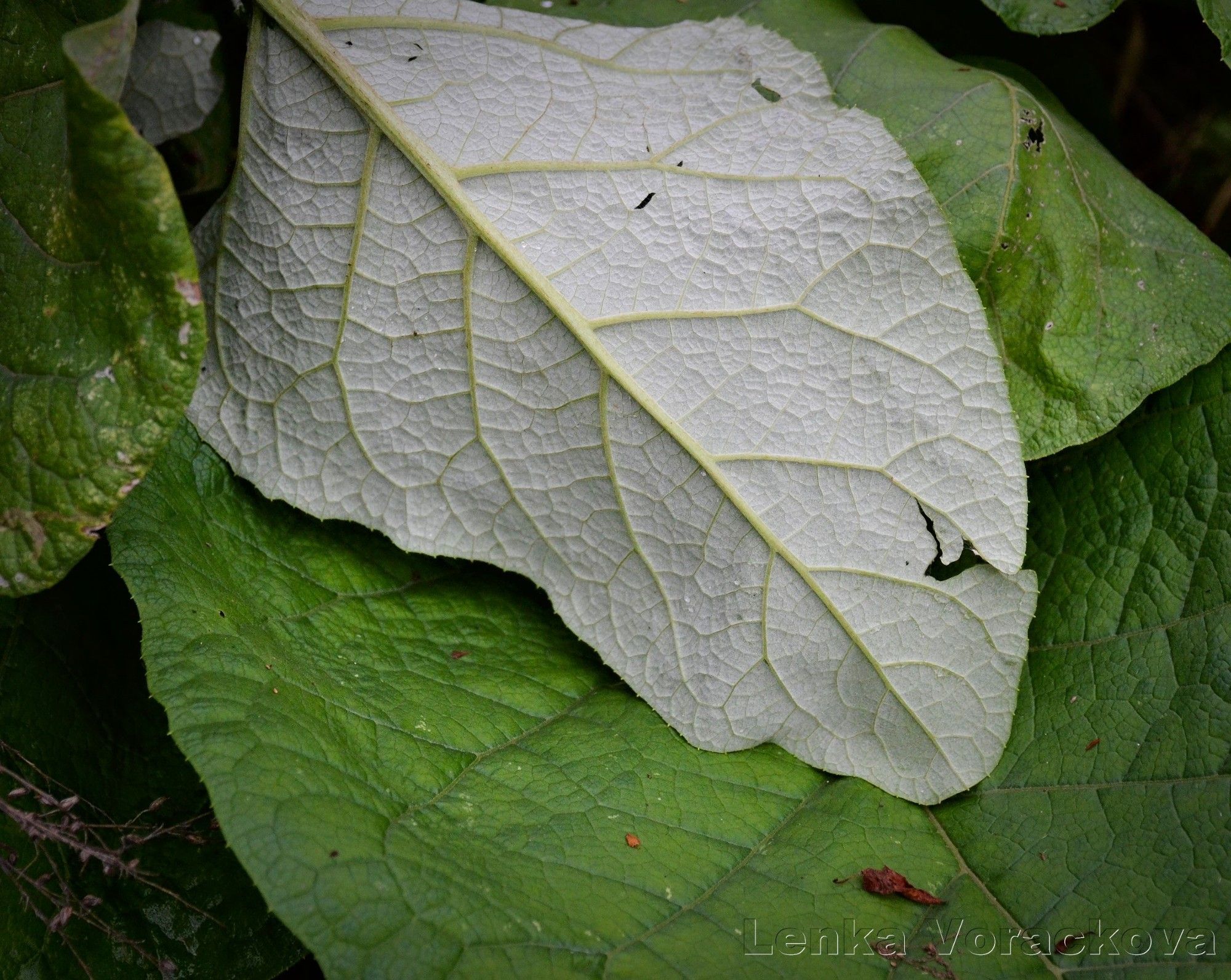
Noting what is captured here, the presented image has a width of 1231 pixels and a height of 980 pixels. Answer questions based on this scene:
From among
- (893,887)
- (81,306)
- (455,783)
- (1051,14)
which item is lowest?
(455,783)

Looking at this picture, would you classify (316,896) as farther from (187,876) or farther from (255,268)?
(255,268)

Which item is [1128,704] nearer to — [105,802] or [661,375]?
[661,375]

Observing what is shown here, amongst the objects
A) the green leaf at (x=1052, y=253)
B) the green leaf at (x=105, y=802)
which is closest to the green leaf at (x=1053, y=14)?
the green leaf at (x=1052, y=253)

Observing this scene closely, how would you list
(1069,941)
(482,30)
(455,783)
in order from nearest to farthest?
1. (1069,941)
2. (455,783)
3. (482,30)

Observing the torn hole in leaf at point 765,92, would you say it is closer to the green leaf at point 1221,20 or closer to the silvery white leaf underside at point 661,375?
the silvery white leaf underside at point 661,375

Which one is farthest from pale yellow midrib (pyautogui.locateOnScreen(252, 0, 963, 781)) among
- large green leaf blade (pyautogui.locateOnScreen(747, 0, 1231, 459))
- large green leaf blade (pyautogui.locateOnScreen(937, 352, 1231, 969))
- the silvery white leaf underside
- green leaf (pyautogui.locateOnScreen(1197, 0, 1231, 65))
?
green leaf (pyautogui.locateOnScreen(1197, 0, 1231, 65))

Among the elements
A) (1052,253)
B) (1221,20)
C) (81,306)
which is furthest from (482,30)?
(1221,20)

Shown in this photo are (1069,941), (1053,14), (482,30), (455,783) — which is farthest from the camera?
(1053,14)

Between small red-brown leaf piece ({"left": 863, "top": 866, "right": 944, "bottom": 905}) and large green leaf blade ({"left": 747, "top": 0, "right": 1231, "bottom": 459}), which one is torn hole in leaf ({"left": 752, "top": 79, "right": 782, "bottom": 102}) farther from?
small red-brown leaf piece ({"left": 863, "top": 866, "right": 944, "bottom": 905})
